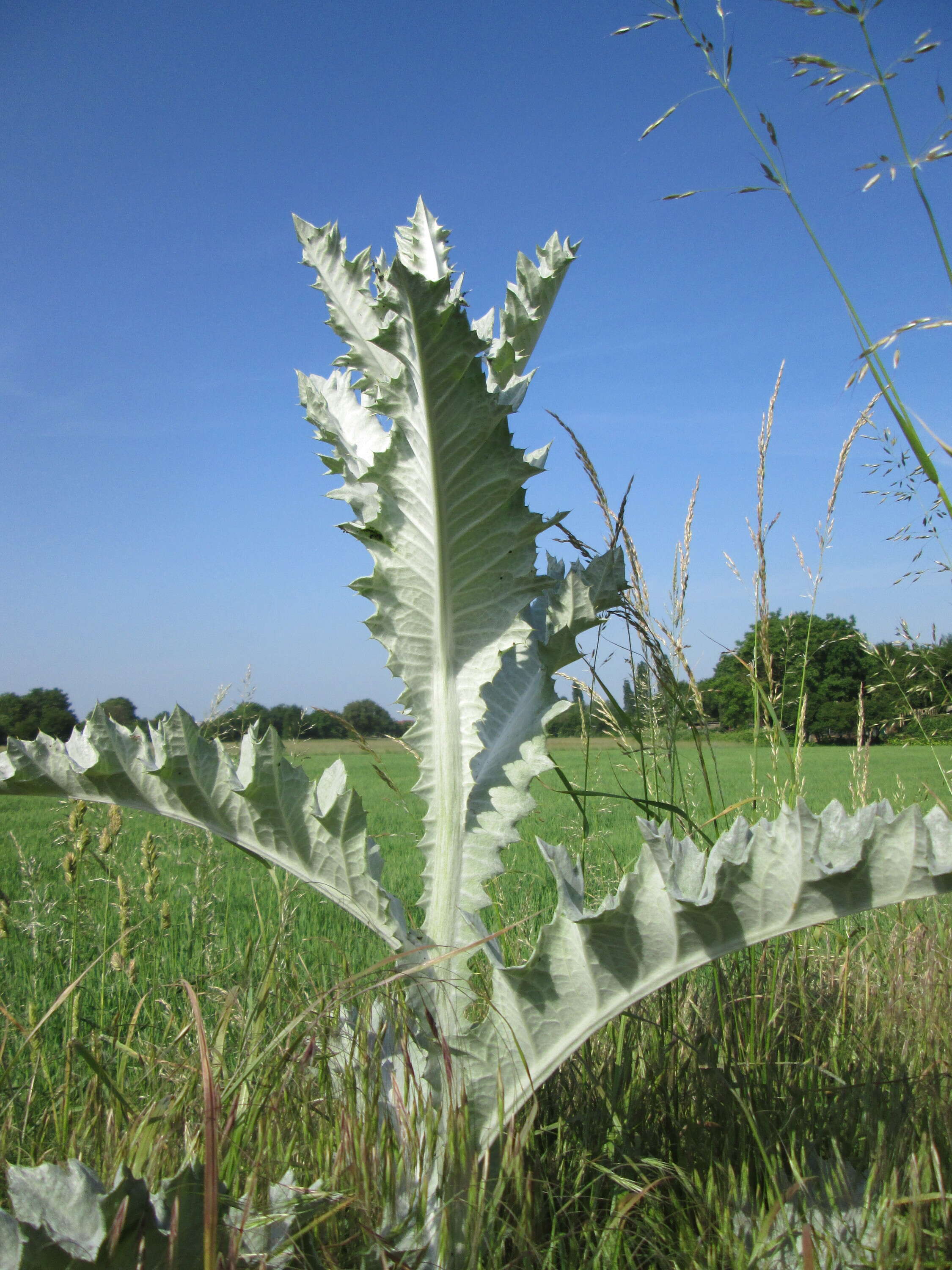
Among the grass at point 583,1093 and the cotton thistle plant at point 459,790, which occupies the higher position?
the cotton thistle plant at point 459,790

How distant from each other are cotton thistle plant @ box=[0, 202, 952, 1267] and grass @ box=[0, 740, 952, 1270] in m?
0.16

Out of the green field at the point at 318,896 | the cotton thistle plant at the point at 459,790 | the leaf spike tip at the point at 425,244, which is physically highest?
the leaf spike tip at the point at 425,244

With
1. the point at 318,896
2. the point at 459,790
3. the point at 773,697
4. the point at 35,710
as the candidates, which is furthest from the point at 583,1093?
the point at 35,710

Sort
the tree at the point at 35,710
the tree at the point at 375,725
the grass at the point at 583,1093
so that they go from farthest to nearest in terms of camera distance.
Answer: the tree at the point at 35,710
the tree at the point at 375,725
the grass at the point at 583,1093

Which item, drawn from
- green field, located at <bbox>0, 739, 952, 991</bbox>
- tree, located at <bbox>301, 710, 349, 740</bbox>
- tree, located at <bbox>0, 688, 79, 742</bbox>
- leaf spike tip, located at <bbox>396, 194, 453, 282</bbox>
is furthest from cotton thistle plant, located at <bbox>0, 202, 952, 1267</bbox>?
tree, located at <bbox>0, 688, 79, 742</bbox>

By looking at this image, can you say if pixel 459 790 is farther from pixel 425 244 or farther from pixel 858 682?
pixel 858 682

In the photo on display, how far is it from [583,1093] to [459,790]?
78 centimetres

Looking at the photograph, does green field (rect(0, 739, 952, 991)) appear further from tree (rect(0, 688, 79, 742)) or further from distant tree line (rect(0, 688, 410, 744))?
tree (rect(0, 688, 79, 742))

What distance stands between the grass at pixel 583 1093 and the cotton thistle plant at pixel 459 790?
0.54 feet

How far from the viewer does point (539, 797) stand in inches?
345

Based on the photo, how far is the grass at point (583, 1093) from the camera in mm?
1199

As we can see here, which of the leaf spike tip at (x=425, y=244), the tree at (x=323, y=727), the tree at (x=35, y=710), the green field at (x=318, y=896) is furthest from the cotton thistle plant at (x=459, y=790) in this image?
the tree at (x=35, y=710)

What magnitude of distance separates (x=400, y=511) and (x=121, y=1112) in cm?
129

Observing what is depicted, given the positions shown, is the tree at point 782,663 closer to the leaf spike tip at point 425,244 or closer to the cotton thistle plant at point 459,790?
the cotton thistle plant at point 459,790
